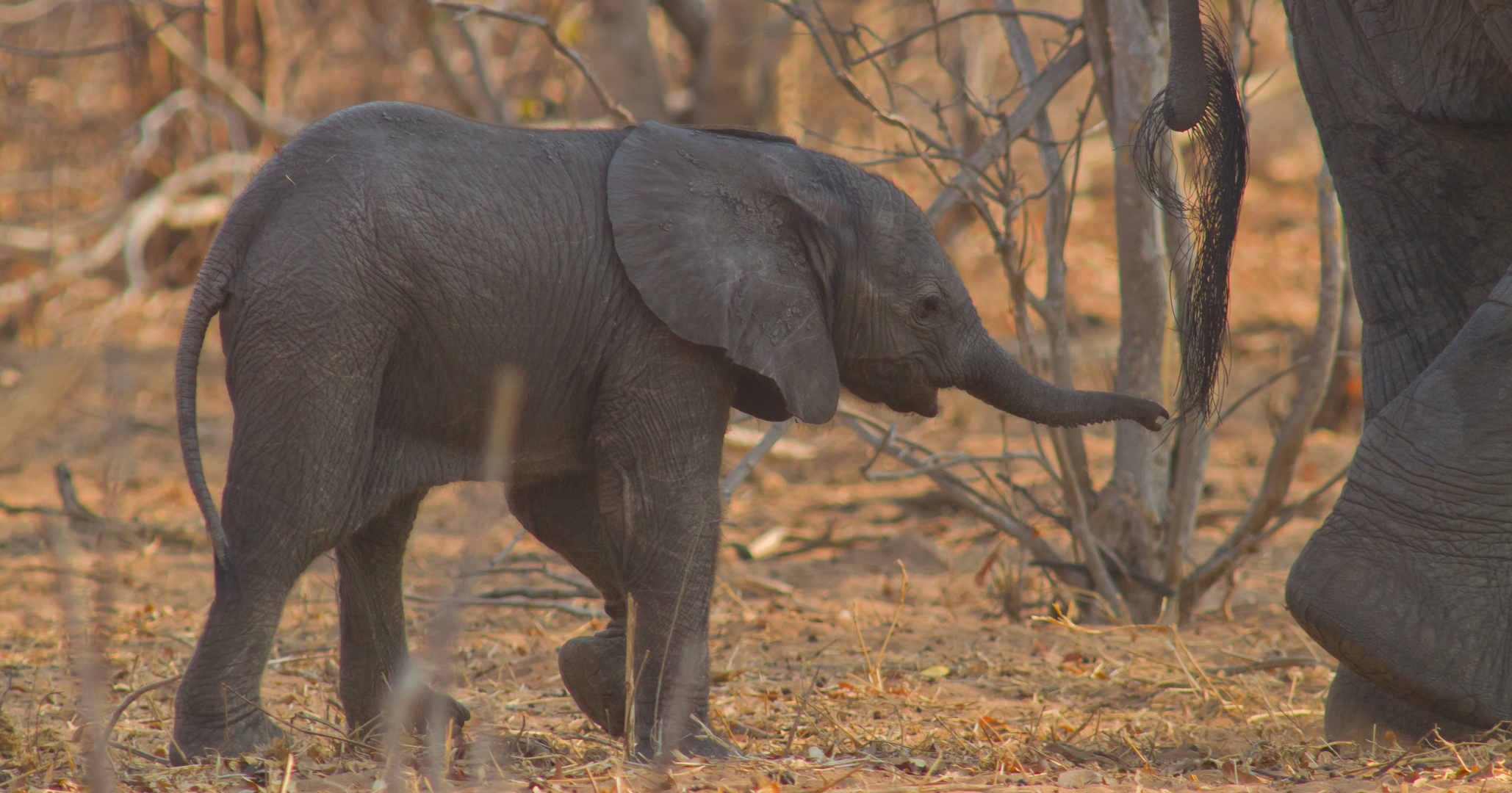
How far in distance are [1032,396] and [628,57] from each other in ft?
27.0

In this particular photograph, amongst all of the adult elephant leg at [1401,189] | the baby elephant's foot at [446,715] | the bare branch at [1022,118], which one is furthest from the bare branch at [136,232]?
the adult elephant leg at [1401,189]

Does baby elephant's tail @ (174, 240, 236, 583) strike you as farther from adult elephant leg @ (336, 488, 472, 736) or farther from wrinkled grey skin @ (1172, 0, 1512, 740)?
wrinkled grey skin @ (1172, 0, 1512, 740)

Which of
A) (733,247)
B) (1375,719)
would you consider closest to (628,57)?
(733,247)

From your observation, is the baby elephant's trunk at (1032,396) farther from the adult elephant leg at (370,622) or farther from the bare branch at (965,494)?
the adult elephant leg at (370,622)

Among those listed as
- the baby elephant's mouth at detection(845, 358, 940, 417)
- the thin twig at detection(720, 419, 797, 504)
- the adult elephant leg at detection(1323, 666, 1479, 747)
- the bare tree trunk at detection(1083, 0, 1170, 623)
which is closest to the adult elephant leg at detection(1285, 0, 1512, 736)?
the adult elephant leg at detection(1323, 666, 1479, 747)

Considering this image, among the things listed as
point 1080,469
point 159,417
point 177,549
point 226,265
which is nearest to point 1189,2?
point 1080,469

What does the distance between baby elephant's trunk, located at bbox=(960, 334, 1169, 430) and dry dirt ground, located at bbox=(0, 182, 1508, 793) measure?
0.50 meters

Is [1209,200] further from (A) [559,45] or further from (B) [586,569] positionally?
(A) [559,45]

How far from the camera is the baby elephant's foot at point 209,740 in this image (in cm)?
338

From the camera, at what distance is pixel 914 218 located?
3934 mm

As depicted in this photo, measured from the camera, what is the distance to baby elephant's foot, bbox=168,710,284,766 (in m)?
3.38

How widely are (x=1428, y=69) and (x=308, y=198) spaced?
2.91 meters

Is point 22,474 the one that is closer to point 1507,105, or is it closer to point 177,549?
point 177,549

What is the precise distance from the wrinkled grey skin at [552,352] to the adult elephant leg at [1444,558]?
2.29 feet
